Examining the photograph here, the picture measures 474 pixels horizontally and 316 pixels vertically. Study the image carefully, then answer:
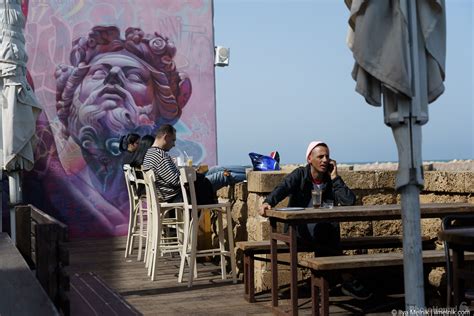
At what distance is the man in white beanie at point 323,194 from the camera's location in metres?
5.13

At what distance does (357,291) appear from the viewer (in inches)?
211

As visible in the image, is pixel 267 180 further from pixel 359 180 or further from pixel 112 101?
pixel 112 101

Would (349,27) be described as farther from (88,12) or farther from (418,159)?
(88,12)

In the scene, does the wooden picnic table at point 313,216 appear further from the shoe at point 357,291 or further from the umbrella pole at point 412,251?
the umbrella pole at point 412,251

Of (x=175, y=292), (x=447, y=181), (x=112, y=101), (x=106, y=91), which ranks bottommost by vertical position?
(x=175, y=292)

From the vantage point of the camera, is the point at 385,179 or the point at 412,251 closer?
the point at 412,251

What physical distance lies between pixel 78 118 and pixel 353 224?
18.9 ft

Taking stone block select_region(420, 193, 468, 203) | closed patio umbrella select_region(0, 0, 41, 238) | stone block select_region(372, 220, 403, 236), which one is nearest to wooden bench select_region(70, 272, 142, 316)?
closed patio umbrella select_region(0, 0, 41, 238)

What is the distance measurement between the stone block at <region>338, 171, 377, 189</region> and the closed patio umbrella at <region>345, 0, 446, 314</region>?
2939 millimetres

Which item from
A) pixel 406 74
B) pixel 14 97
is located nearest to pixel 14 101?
pixel 14 97

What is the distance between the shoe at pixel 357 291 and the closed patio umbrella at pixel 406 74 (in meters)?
2.41

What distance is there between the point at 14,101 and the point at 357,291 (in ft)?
9.85

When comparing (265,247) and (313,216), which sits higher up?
(313,216)

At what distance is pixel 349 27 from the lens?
3.12 metres
